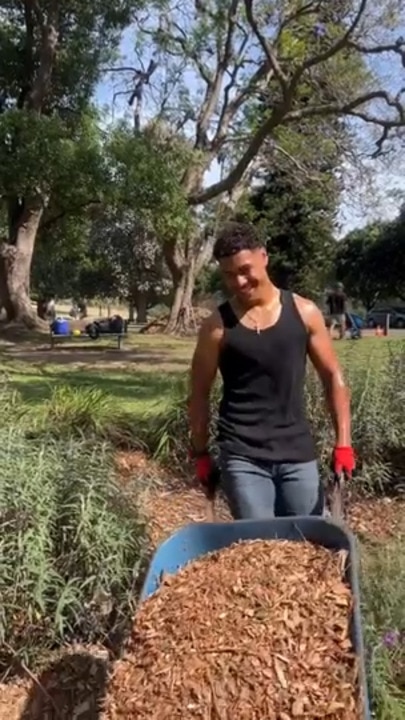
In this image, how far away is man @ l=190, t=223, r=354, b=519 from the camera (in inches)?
122

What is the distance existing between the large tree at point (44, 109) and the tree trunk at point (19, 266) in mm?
23

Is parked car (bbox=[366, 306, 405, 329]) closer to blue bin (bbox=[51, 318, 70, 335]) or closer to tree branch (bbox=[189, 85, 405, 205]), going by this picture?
blue bin (bbox=[51, 318, 70, 335])

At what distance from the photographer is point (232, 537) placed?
2701 millimetres

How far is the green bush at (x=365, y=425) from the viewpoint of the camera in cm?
620

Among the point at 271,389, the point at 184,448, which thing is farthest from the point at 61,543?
the point at 184,448

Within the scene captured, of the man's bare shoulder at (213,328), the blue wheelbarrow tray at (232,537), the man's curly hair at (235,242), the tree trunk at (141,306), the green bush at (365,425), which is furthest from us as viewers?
the tree trunk at (141,306)

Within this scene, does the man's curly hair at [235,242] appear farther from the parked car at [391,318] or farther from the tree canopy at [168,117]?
the parked car at [391,318]

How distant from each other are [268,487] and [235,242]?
34.5 inches

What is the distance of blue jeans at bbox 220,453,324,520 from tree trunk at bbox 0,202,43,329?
57.2 feet

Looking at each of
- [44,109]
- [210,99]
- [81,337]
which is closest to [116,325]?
[81,337]

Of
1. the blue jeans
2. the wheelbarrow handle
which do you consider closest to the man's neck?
the blue jeans

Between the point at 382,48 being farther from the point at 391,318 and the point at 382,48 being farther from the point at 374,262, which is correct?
the point at 374,262

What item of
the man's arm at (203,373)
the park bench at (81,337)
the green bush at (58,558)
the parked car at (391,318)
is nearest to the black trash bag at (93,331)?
the park bench at (81,337)

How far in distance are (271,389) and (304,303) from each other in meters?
0.33
